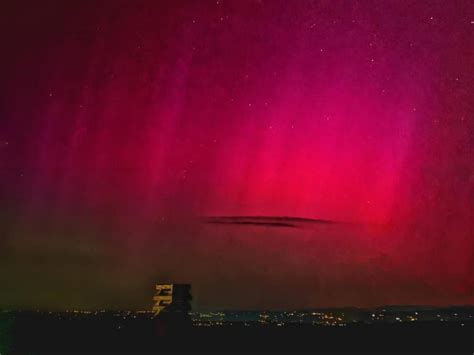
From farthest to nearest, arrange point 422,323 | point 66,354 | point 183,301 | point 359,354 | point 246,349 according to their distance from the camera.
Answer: point 422,323 → point 246,349 → point 359,354 → point 183,301 → point 66,354

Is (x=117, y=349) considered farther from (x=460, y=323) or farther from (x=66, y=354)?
(x=460, y=323)

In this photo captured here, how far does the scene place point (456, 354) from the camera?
4259 centimetres

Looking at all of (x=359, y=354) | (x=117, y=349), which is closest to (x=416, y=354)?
(x=359, y=354)

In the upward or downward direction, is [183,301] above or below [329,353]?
above

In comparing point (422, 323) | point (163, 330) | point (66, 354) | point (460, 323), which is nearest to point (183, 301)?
point (66, 354)

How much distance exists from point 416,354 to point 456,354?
5.24 meters

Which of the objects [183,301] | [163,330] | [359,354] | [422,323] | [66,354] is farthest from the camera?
[422,323]

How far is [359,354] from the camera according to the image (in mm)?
49469

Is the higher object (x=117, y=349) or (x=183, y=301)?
(x=183, y=301)

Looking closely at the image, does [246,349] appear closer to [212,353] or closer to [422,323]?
[212,353]

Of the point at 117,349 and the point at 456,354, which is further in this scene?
→ the point at 117,349

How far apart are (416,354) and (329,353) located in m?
7.22

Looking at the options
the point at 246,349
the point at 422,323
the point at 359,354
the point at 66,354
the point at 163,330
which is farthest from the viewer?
the point at 422,323

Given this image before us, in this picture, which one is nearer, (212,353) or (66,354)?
(66,354)
